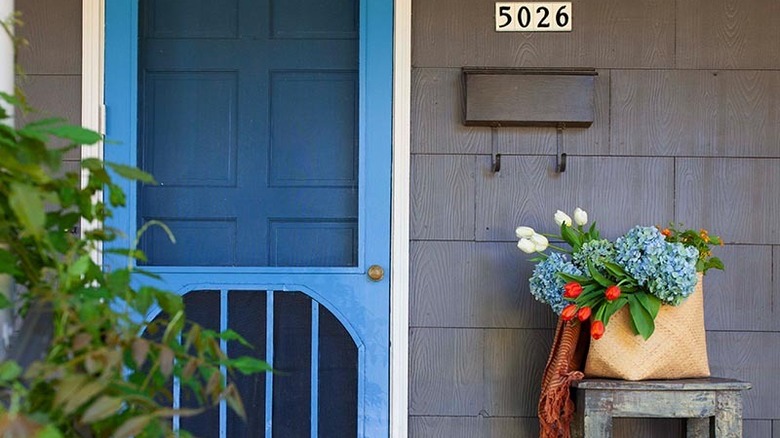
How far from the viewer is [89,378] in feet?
3.67

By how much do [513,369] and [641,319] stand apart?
0.54 meters

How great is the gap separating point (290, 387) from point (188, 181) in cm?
67

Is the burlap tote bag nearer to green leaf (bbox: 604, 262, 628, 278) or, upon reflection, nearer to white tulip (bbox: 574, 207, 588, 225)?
green leaf (bbox: 604, 262, 628, 278)

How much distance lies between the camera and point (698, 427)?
288cm

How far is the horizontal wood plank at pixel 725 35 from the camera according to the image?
125 inches

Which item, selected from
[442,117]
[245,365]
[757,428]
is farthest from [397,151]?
[245,365]

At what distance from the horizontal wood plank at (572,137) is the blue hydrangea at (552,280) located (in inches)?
15.9

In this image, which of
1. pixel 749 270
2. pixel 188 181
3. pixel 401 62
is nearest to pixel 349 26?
pixel 401 62

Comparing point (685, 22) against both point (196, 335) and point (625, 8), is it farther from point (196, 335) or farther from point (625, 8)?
point (196, 335)

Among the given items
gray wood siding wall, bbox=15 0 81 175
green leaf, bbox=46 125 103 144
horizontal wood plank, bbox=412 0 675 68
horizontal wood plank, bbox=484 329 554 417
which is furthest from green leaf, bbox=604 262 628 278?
green leaf, bbox=46 125 103 144

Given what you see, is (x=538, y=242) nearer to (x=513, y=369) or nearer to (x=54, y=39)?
(x=513, y=369)

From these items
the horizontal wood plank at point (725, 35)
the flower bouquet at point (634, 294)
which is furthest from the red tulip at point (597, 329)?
the horizontal wood plank at point (725, 35)

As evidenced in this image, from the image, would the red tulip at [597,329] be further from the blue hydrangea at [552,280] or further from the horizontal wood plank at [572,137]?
the horizontal wood plank at [572,137]

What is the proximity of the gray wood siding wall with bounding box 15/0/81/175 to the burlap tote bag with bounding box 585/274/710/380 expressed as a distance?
162 centimetres
